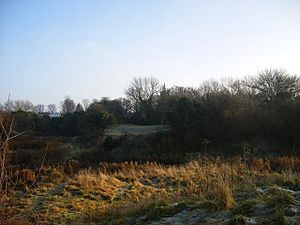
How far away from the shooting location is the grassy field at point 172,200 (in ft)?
16.8

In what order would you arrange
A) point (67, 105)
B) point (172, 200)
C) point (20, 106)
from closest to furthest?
1. point (172, 200)
2. point (20, 106)
3. point (67, 105)

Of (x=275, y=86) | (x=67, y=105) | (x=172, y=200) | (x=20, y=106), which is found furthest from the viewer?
(x=67, y=105)

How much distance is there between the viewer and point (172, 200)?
722cm

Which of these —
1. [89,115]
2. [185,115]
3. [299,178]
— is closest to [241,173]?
[299,178]

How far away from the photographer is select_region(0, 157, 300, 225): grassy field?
5.11 metres

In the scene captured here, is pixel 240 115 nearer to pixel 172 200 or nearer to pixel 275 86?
pixel 275 86

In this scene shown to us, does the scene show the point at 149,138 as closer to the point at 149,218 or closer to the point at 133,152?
the point at 133,152

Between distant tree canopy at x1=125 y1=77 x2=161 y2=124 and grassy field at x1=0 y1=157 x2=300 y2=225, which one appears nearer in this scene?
grassy field at x1=0 y1=157 x2=300 y2=225

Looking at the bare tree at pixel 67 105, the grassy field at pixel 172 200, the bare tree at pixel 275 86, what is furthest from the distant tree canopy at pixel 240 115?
the bare tree at pixel 67 105

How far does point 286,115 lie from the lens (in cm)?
3578

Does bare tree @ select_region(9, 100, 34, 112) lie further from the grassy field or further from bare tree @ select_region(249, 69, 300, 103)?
bare tree @ select_region(249, 69, 300, 103)

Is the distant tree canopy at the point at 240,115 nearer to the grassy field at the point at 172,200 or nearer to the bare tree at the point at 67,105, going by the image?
the grassy field at the point at 172,200

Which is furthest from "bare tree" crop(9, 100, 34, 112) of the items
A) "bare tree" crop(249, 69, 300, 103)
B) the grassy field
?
"bare tree" crop(249, 69, 300, 103)

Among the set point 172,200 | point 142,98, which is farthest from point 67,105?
point 172,200
